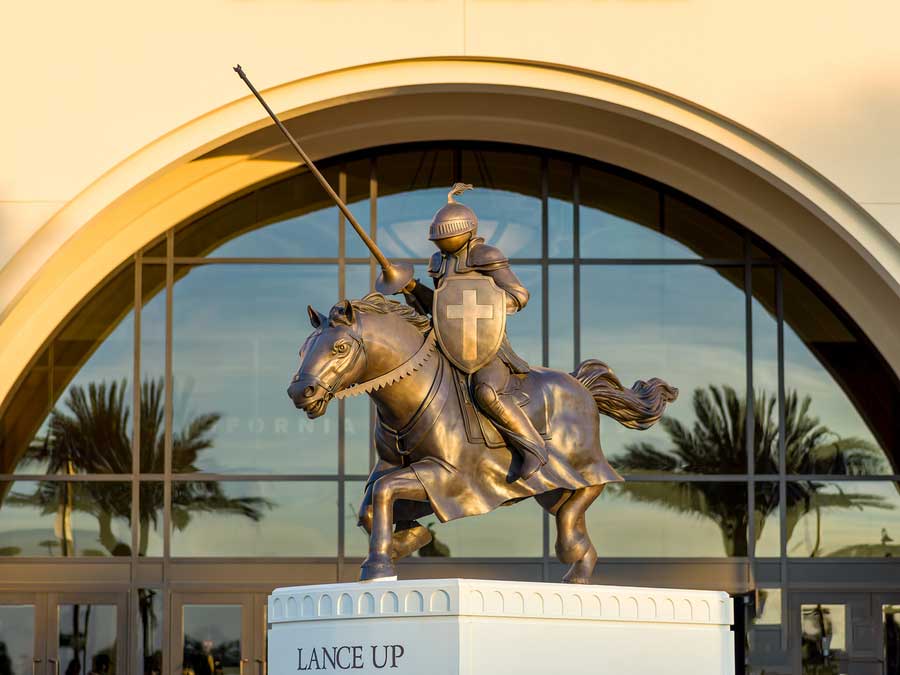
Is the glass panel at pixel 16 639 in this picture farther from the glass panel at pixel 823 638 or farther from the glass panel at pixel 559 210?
the glass panel at pixel 823 638

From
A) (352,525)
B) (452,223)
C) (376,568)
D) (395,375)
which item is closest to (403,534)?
(376,568)

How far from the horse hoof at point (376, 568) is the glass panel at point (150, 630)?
1045 cm

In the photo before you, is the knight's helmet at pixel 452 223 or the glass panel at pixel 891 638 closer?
the knight's helmet at pixel 452 223

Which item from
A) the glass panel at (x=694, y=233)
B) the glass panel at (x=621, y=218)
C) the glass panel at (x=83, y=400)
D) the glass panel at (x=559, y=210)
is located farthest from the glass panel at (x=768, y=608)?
the glass panel at (x=83, y=400)

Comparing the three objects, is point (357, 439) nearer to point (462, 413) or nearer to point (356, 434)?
point (356, 434)

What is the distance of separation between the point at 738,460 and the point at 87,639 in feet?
25.7

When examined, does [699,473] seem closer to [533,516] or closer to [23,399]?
[533,516]

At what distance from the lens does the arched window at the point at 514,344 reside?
60.9 ft

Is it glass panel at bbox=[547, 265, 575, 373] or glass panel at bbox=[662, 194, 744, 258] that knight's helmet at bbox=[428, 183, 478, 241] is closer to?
glass panel at bbox=[547, 265, 575, 373]

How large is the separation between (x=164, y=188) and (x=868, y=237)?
26.1 feet

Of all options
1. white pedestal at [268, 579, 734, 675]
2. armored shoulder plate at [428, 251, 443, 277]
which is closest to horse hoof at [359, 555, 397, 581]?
white pedestal at [268, 579, 734, 675]

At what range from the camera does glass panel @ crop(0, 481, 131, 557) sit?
60.8 ft

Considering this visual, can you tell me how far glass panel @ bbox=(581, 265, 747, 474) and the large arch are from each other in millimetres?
1094

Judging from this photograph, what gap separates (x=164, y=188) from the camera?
18.6 meters
